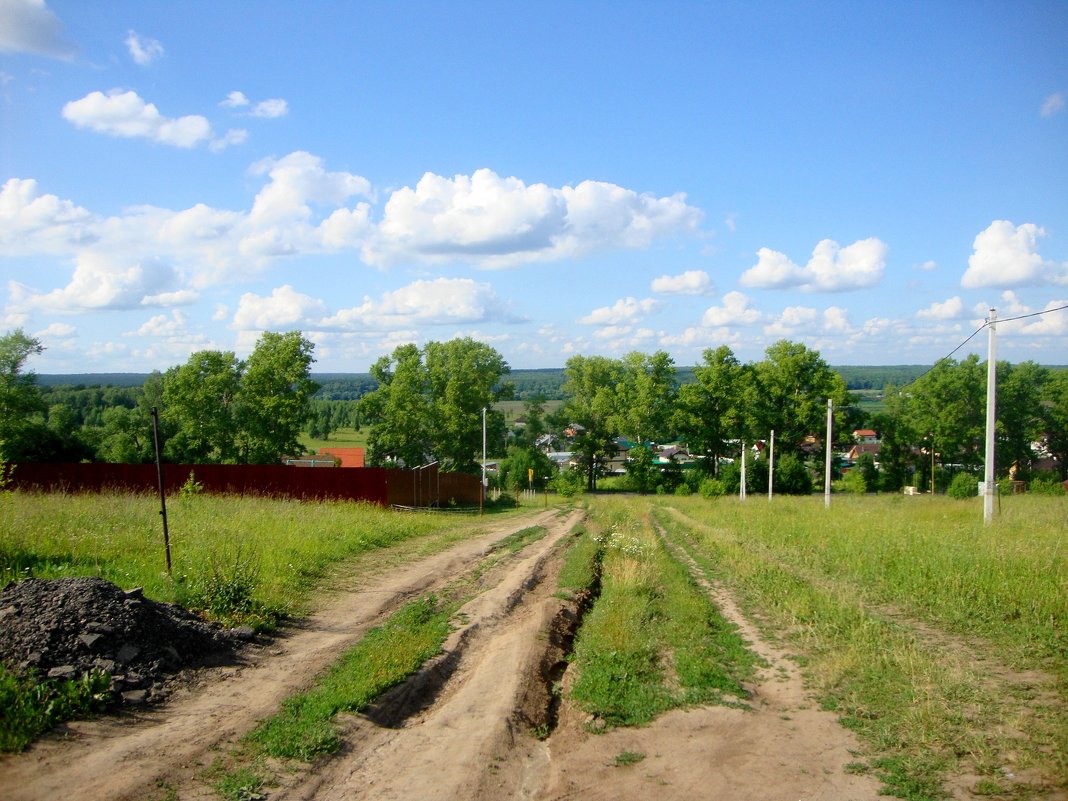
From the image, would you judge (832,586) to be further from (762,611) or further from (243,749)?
(243,749)

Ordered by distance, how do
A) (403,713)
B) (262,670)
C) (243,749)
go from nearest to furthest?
1. (243,749)
2. (403,713)
3. (262,670)

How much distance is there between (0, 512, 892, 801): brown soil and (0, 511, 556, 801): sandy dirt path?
0.01 meters

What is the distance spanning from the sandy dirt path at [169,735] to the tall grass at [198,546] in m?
1.20

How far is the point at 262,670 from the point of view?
25.8 ft

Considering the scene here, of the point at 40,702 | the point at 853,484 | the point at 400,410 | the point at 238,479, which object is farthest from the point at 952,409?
the point at 40,702

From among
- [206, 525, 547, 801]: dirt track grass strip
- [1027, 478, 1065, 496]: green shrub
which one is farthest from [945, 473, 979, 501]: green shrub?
[206, 525, 547, 801]: dirt track grass strip

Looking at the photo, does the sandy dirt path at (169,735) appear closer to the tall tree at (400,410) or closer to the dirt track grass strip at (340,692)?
the dirt track grass strip at (340,692)

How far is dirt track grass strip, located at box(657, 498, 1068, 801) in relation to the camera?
5801 mm

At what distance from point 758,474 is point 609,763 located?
53.7 metres

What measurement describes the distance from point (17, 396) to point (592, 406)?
39.2 m

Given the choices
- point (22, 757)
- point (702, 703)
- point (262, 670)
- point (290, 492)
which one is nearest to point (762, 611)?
point (702, 703)

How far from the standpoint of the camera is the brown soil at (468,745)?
212 inches

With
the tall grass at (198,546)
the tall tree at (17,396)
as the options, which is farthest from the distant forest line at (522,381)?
the tall grass at (198,546)

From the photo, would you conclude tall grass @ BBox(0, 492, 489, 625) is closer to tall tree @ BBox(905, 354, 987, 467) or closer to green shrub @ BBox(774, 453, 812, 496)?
green shrub @ BBox(774, 453, 812, 496)
